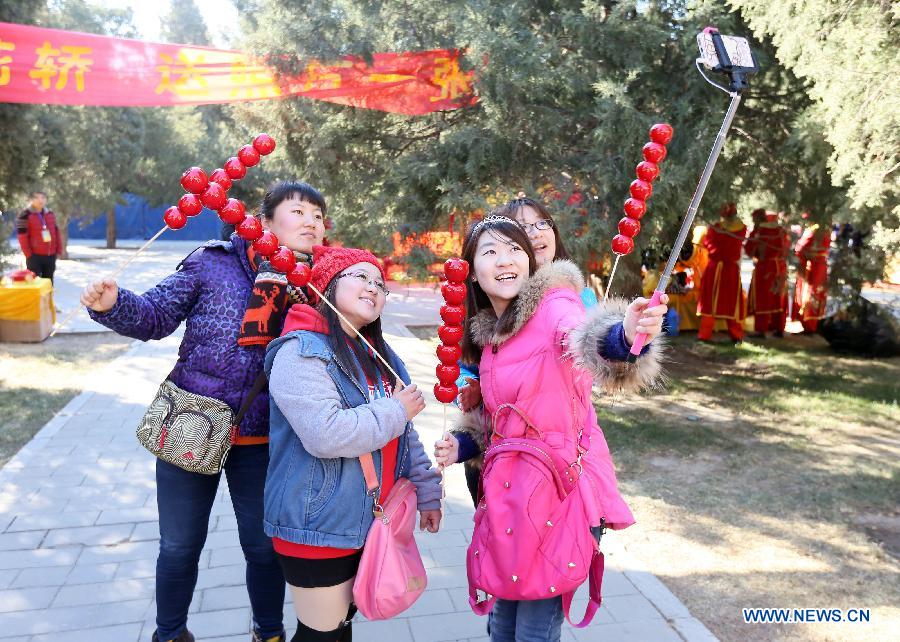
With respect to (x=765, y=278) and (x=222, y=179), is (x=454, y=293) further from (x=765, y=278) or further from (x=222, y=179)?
(x=765, y=278)

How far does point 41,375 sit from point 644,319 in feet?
25.3

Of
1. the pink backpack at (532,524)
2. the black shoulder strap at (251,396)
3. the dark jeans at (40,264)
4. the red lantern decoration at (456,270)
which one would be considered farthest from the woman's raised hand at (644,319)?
the dark jeans at (40,264)

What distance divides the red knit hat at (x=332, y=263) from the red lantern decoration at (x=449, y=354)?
35 cm

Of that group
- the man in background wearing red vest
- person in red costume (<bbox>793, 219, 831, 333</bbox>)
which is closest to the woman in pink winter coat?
person in red costume (<bbox>793, 219, 831, 333</bbox>)

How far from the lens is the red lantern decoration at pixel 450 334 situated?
2.31 meters

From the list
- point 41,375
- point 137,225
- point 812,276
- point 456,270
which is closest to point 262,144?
point 456,270

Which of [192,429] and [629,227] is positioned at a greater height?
[629,227]

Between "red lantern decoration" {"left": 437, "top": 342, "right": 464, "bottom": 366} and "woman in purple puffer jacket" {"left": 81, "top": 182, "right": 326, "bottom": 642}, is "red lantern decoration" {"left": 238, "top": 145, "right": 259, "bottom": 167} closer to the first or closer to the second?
"woman in purple puffer jacket" {"left": 81, "top": 182, "right": 326, "bottom": 642}

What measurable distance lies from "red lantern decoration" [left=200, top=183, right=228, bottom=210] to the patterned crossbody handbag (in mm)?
581

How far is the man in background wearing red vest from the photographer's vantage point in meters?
11.1

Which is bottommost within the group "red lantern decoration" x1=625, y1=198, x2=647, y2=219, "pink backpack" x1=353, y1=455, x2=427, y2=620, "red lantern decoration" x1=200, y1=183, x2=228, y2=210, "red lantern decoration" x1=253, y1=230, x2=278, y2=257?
"pink backpack" x1=353, y1=455, x2=427, y2=620

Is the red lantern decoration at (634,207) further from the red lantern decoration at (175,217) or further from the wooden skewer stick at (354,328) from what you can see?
the red lantern decoration at (175,217)

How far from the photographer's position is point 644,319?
72.7 inches

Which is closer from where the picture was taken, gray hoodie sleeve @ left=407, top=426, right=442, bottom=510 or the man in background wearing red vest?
gray hoodie sleeve @ left=407, top=426, right=442, bottom=510
